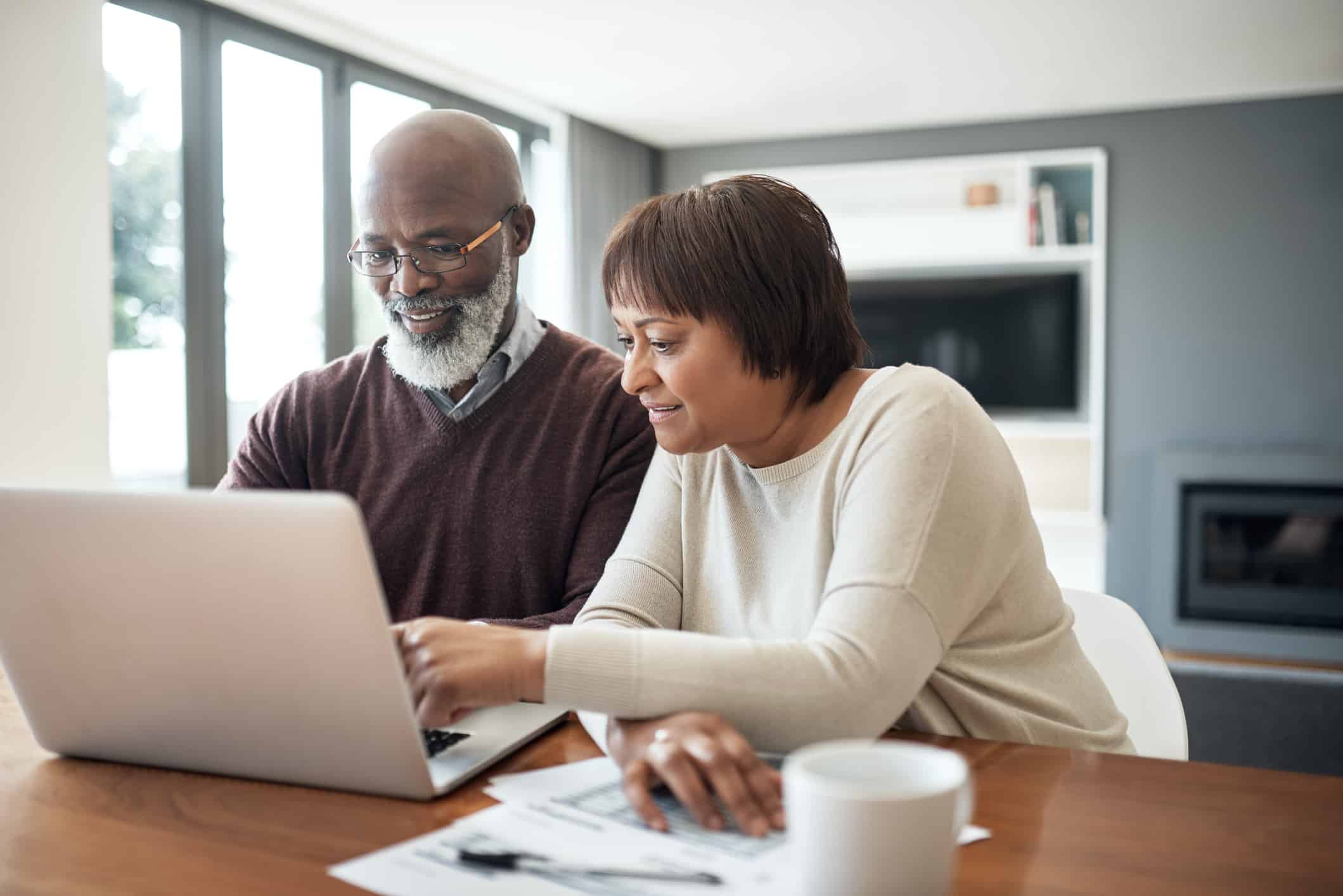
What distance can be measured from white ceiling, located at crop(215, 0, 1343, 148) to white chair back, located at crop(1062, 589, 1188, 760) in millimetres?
2923

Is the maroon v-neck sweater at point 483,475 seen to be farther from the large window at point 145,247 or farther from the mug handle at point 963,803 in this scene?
the large window at point 145,247

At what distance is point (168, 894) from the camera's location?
666mm

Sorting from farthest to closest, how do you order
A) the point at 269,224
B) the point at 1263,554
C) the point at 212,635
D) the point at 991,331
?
the point at 991,331 < the point at 1263,554 < the point at 269,224 < the point at 212,635

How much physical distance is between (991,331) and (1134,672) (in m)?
4.53

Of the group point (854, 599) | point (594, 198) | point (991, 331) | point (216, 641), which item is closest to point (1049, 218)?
point (991, 331)

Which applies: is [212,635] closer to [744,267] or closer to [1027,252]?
[744,267]

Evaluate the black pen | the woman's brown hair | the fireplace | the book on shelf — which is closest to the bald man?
the woman's brown hair

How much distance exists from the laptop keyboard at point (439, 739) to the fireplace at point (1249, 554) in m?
4.62

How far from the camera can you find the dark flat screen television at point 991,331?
543cm

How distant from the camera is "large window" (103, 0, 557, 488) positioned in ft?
11.6

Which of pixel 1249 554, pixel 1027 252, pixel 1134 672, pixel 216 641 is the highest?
pixel 1027 252

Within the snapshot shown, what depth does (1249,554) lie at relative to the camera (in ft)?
16.2

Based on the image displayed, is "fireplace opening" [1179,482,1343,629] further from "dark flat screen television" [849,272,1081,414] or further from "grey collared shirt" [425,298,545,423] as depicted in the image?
"grey collared shirt" [425,298,545,423]

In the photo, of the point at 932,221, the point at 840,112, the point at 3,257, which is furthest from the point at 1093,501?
the point at 3,257
